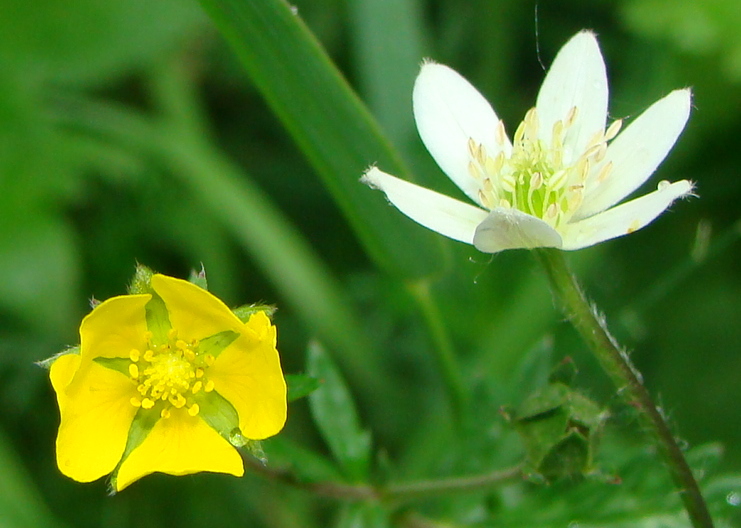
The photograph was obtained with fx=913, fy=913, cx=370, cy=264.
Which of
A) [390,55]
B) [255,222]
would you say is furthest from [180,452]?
[390,55]

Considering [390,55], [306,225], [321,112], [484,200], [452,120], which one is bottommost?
[484,200]

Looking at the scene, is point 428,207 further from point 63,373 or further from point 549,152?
point 63,373

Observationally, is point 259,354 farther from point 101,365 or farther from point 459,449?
point 459,449

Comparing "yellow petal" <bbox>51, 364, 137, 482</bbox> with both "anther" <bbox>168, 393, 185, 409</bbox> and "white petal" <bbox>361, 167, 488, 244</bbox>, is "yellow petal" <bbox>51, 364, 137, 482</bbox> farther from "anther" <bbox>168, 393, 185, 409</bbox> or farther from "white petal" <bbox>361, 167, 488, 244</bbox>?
"white petal" <bbox>361, 167, 488, 244</bbox>

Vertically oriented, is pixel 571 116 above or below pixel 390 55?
below

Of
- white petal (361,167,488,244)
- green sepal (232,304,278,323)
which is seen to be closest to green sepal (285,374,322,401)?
green sepal (232,304,278,323)

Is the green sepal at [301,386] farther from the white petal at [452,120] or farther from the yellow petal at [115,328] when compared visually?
the white petal at [452,120]
